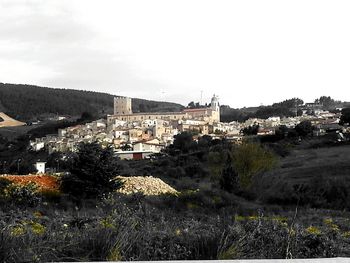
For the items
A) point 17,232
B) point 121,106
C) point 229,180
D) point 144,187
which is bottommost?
point 229,180

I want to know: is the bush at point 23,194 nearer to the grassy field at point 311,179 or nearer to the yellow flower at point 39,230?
the grassy field at point 311,179

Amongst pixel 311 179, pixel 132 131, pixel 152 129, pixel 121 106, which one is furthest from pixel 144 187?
pixel 121 106

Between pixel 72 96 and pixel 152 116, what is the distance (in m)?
31.5

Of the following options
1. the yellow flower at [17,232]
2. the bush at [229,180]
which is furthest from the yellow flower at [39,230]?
→ the bush at [229,180]

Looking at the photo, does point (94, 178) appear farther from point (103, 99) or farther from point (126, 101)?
point (103, 99)

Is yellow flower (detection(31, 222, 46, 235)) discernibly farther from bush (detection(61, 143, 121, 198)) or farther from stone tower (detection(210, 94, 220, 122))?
stone tower (detection(210, 94, 220, 122))

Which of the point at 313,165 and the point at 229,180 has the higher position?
the point at 229,180

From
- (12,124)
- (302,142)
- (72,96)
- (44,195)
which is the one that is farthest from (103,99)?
(44,195)

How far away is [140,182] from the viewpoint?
27.6 m

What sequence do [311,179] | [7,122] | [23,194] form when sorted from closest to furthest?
[23,194], [311,179], [7,122]

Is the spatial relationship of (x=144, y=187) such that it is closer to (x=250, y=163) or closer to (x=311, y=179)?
(x=250, y=163)

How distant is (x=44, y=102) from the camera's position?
15438cm

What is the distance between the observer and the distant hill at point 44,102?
5669 inches

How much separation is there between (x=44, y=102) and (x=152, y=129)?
4760cm
